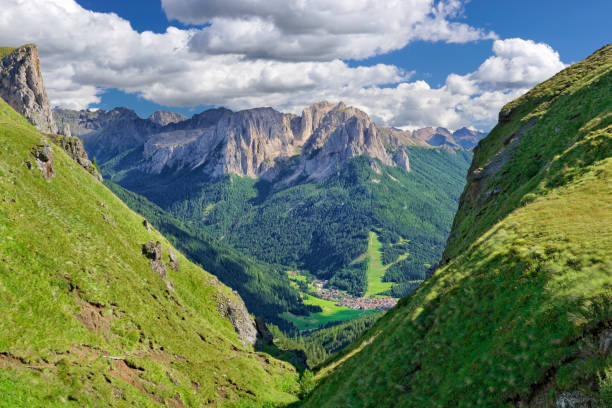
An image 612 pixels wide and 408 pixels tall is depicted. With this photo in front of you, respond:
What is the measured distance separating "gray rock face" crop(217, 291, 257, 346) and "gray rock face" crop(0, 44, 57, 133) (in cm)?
14976

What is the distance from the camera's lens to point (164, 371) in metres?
47.9

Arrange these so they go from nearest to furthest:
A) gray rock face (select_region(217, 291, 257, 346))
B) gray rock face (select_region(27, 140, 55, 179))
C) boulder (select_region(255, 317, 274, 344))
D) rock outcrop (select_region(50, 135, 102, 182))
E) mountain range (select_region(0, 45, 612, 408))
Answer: mountain range (select_region(0, 45, 612, 408))
gray rock face (select_region(27, 140, 55, 179))
gray rock face (select_region(217, 291, 257, 346))
rock outcrop (select_region(50, 135, 102, 182))
boulder (select_region(255, 317, 274, 344))

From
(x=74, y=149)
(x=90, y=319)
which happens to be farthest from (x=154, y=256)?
(x=74, y=149)

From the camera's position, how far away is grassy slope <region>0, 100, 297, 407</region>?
32250 millimetres

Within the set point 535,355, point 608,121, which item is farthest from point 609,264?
point 608,121

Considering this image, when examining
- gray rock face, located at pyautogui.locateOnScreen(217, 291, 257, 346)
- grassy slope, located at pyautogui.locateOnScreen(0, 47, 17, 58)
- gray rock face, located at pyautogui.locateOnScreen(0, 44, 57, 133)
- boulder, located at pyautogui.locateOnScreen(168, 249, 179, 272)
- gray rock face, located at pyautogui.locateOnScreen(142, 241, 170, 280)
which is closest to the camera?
gray rock face, located at pyautogui.locateOnScreen(142, 241, 170, 280)

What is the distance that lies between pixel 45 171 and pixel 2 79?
547 feet

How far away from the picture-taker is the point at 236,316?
97562mm

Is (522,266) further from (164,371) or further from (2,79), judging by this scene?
(2,79)

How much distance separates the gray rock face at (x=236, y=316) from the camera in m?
94.3

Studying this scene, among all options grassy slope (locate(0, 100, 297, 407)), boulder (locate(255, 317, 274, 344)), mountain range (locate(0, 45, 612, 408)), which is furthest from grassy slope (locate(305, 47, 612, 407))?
boulder (locate(255, 317, 274, 344))

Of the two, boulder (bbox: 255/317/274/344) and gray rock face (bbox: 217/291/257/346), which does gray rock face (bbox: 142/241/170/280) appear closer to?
gray rock face (bbox: 217/291/257/346)

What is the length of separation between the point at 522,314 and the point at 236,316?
8264cm

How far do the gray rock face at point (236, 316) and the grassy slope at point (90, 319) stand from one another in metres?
7.56
